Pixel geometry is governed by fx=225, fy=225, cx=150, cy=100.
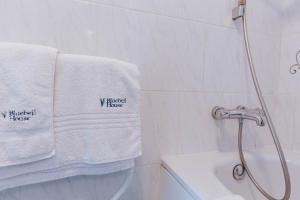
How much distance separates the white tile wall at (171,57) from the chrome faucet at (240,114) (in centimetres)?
4

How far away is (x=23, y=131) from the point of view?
59 centimetres

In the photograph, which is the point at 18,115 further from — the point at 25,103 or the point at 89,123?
the point at 89,123

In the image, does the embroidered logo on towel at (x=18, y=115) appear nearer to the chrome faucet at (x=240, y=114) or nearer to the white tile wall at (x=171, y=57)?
the white tile wall at (x=171, y=57)

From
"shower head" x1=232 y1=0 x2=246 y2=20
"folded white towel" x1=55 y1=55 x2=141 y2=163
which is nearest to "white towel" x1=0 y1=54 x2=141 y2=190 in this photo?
"folded white towel" x1=55 y1=55 x2=141 y2=163

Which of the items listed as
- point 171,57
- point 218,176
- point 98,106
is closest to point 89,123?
point 98,106

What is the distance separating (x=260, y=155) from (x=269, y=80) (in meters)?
0.40

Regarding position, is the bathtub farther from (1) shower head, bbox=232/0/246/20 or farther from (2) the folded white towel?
(1) shower head, bbox=232/0/246/20

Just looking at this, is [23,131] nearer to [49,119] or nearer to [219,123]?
[49,119]

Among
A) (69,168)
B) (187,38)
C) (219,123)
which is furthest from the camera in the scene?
(219,123)

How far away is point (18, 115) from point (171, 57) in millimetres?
601

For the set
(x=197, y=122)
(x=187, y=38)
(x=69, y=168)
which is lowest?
(x=69, y=168)

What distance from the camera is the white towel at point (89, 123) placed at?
651 mm

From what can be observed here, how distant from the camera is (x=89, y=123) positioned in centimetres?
69

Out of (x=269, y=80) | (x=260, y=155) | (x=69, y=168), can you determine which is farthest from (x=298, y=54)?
(x=69, y=168)
